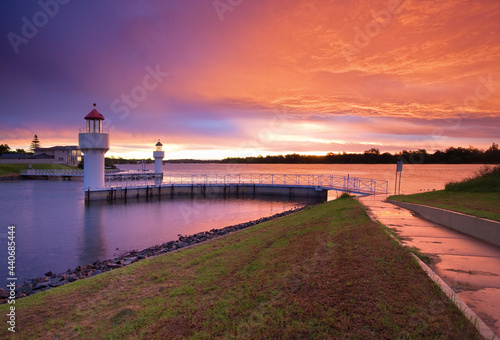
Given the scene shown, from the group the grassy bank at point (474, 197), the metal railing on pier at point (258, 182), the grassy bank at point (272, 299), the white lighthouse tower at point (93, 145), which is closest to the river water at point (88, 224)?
the white lighthouse tower at point (93, 145)

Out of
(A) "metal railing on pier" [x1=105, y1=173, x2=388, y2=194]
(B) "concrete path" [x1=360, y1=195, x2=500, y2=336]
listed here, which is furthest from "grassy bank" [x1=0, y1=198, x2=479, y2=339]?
(A) "metal railing on pier" [x1=105, y1=173, x2=388, y2=194]

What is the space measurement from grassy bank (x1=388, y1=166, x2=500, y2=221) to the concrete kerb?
37 cm

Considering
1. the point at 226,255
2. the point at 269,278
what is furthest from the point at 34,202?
the point at 269,278

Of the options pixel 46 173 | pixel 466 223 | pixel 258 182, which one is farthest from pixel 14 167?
pixel 466 223

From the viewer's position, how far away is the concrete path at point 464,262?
4.13m

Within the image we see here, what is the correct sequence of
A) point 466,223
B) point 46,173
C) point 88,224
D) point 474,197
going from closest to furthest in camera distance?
point 466,223
point 474,197
point 88,224
point 46,173

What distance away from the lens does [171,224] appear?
22.0m

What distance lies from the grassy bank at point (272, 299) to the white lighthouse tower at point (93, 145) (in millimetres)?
26479

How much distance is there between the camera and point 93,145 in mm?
30828

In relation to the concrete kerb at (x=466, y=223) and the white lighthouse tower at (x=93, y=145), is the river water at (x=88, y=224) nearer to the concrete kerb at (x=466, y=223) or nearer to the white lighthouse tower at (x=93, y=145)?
the white lighthouse tower at (x=93, y=145)

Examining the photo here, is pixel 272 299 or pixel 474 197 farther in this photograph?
pixel 474 197

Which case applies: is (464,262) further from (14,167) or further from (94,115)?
(14,167)

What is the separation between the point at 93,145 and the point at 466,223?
32312 millimetres

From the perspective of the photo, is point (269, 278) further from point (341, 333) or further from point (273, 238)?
point (273, 238)
